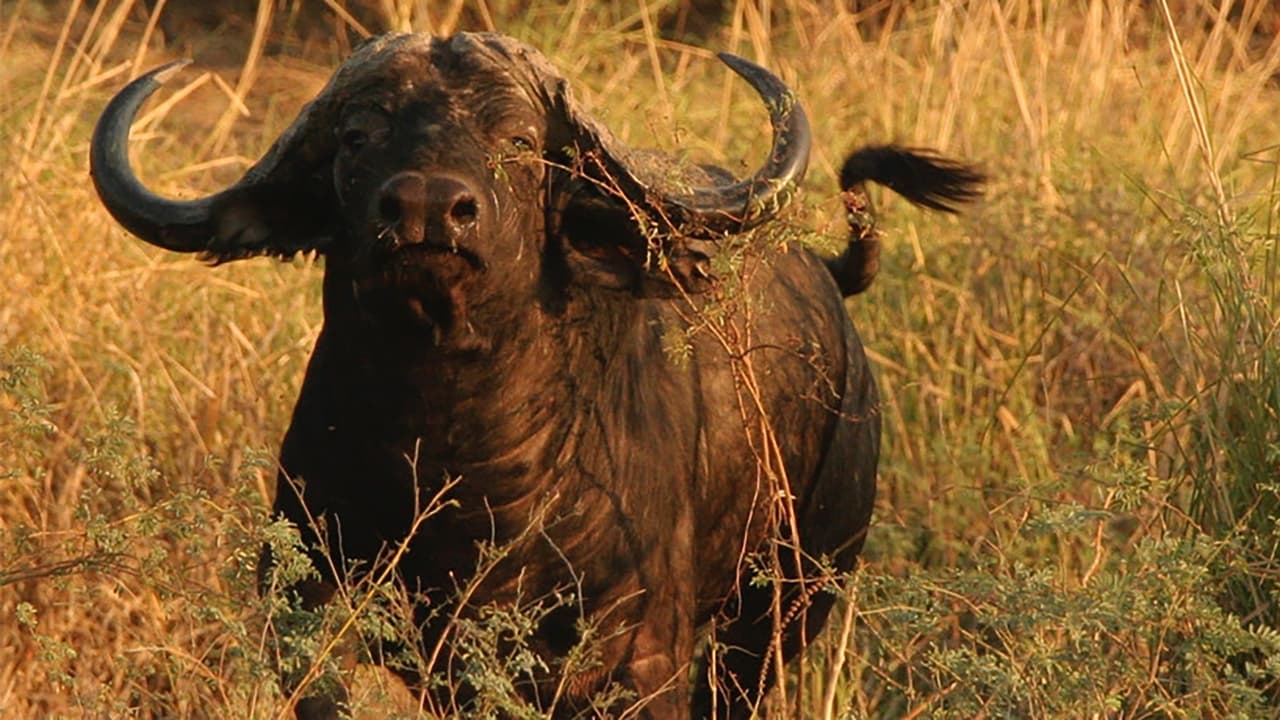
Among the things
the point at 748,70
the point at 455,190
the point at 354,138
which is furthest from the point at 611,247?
the point at 455,190

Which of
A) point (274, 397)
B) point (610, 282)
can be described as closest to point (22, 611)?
point (610, 282)

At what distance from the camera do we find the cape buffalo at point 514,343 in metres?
4.30

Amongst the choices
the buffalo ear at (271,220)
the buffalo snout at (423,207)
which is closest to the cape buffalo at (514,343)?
the buffalo ear at (271,220)

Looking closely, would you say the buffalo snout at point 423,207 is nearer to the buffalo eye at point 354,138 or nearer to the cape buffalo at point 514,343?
the cape buffalo at point 514,343

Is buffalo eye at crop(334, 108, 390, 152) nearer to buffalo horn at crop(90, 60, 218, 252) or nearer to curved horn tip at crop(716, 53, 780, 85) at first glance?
buffalo horn at crop(90, 60, 218, 252)

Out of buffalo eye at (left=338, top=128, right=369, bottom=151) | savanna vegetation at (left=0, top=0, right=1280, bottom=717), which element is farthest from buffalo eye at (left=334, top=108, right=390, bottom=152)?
savanna vegetation at (left=0, top=0, right=1280, bottom=717)

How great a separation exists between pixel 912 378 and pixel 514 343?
8.77 ft

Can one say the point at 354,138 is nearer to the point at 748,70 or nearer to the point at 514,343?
the point at 514,343

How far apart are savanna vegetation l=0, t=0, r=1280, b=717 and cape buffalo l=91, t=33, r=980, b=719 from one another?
0.21 metres

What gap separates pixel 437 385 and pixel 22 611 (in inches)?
31.6

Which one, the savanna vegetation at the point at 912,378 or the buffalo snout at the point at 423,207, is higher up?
the buffalo snout at the point at 423,207

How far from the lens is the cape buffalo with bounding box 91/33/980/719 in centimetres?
430

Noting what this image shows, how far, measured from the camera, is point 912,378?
6949 millimetres

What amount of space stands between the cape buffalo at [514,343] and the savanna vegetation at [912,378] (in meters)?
0.21
